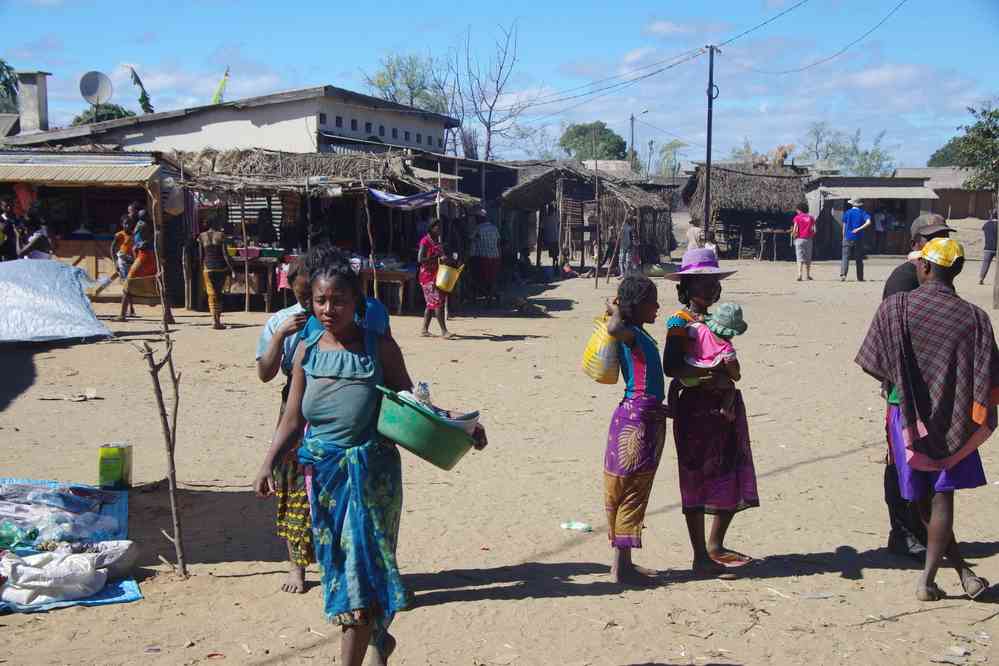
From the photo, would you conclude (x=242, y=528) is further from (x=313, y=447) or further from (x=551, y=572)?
(x=313, y=447)

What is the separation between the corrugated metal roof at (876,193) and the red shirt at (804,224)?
46.0 ft

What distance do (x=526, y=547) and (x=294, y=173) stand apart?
1447 cm

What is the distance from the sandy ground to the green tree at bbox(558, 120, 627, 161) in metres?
53.7

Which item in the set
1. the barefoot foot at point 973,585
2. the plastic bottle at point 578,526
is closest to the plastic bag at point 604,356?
the plastic bottle at point 578,526

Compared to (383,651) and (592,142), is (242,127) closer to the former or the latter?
(383,651)

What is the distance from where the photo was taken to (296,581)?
14.8ft

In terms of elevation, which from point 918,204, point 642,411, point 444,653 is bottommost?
point 444,653

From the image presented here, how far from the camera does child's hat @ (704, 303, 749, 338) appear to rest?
14.8ft

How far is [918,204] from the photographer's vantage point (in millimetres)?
37094

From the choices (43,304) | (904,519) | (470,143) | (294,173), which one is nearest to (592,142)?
(470,143)

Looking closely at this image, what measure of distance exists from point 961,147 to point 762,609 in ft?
96.3

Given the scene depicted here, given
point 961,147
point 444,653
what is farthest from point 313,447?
point 961,147

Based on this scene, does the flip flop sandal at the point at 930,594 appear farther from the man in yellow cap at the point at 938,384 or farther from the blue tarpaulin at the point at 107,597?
the blue tarpaulin at the point at 107,597

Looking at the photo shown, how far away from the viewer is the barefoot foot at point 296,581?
449 centimetres
